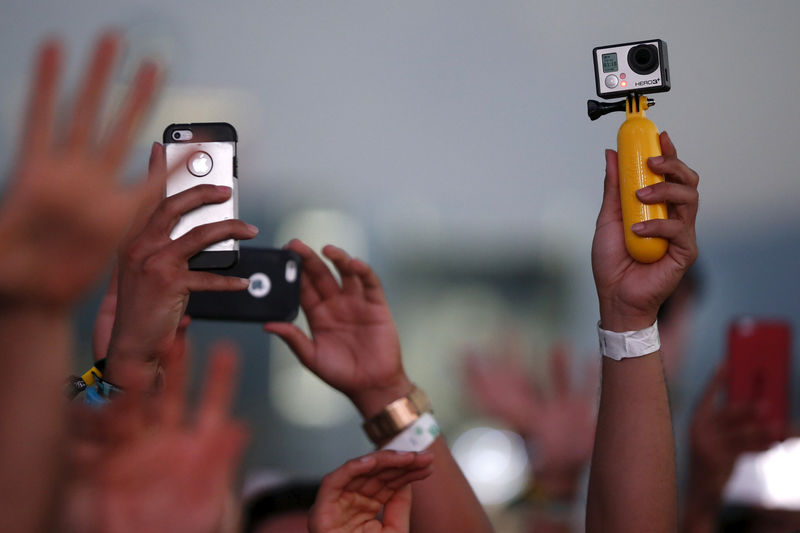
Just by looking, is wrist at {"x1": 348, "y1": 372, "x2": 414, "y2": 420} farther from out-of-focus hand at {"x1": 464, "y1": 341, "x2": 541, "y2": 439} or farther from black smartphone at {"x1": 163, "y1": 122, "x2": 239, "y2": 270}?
out-of-focus hand at {"x1": 464, "y1": 341, "x2": 541, "y2": 439}

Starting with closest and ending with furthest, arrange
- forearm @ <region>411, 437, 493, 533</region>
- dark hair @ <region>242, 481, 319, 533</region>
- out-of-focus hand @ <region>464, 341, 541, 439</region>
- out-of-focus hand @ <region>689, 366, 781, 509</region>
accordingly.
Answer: forearm @ <region>411, 437, 493, 533</region> → dark hair @ <region>242, 481, 319, 533</region> → out-of-focus hand @ <region>689, 366, 781, 509</region> → out-of-focus hand @ <region>464, 341, 541, 439</region>

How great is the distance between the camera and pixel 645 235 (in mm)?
780

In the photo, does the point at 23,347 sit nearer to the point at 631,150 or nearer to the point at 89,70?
the point at 89,70

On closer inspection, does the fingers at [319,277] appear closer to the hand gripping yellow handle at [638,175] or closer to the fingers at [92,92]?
the hand gripping yellow handle at [638,175]

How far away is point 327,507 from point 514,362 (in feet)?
4.21

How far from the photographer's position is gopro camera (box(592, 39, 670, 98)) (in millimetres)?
797

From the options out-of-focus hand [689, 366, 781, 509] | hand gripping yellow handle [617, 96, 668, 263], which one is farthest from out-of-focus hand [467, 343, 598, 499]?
hand gripping yellow handle [617, 96, 668, 263]

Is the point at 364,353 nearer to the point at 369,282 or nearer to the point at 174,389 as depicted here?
the point at 369,282

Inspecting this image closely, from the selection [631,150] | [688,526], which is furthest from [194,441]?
[688,526]

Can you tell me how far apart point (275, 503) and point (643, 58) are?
2.48 feet

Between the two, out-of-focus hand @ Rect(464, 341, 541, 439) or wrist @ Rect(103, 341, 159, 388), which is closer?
wrist @ Rect(103, 341, 159, 388)

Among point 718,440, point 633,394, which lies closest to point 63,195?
point 633,394

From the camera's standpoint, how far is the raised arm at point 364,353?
36.0 inches

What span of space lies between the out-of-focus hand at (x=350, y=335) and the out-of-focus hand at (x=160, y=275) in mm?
256
